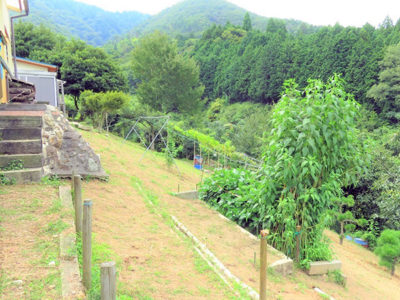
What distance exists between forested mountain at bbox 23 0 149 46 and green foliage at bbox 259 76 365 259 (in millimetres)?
A: 88662

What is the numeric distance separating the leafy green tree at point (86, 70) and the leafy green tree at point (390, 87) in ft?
69.0

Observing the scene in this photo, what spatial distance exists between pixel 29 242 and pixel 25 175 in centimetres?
190

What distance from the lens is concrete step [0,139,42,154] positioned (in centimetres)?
452

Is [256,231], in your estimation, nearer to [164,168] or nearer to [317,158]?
[317,158]

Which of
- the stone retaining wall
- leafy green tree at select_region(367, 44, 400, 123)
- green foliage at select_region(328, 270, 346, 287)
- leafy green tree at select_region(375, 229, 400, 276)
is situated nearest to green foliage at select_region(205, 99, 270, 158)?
leafy green tree at select_region(375, 229, 400, 276)

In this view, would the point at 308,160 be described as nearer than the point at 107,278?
No

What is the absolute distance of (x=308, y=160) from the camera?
3947 mm

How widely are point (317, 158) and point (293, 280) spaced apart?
5.53ft

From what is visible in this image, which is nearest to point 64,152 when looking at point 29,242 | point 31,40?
point 29,242

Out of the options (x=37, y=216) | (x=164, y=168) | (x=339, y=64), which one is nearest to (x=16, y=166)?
(x=37, y=216)

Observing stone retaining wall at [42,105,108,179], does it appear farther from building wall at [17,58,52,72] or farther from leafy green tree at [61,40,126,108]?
leafy green tree at [61,40,126,108]

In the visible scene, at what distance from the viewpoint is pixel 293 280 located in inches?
152

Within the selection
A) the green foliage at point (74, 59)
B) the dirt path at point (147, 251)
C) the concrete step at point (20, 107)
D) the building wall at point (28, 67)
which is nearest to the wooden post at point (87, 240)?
the dirt path at point (147, 251)

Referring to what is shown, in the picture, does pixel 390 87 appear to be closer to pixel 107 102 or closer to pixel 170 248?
pixel 107 102
